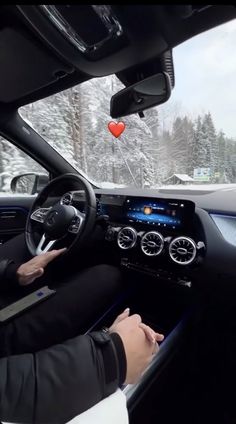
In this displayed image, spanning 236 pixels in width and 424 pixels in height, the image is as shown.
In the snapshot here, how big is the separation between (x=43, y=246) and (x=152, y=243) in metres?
0.64

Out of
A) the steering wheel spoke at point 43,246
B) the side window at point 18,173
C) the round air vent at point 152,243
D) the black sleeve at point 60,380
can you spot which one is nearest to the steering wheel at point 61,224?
the steering wheel spoke at point 43,246

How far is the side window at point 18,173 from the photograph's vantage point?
2.39 m

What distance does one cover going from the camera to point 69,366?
77 centimetres

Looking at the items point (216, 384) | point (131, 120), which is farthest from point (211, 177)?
point (216, 384)

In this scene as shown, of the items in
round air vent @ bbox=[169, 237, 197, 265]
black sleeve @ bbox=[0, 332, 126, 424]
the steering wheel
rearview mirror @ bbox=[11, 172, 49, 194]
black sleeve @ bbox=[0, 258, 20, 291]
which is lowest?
black sleeve @ bbox=[0, 332, 126, 424]

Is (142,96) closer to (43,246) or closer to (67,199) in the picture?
(67,199)

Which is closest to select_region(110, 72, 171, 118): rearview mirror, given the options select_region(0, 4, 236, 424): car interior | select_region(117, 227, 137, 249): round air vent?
select_region(0, 4, 236, 424): car interior

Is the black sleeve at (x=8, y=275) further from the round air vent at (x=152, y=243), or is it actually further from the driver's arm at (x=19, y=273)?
the round air vent at (x=152, y=243)

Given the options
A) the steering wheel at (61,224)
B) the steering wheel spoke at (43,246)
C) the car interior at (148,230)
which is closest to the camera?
the car interior at (148,230)

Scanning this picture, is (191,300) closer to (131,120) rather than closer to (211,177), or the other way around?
(211,177)

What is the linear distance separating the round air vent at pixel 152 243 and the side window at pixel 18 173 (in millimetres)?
1180

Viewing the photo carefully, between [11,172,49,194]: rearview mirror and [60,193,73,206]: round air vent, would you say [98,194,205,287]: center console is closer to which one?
[60,193,73,206]: round air vent

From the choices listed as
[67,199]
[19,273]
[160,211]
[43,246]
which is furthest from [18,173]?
[160,211]

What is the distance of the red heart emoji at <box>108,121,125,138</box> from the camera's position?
2.44 m
